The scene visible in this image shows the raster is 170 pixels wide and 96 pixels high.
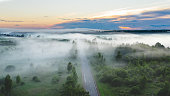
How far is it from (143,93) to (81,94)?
35.1 m

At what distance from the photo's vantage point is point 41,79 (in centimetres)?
12181

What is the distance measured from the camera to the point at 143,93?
89.6 m

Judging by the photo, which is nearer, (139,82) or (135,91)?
(135,91)

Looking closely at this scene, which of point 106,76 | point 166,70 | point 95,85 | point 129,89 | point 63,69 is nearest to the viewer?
point 129,89

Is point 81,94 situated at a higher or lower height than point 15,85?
higher

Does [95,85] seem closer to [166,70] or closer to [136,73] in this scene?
[136,73]

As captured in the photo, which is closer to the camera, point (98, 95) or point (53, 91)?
point (98, 95)

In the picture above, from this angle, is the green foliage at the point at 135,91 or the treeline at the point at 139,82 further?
the green foliage at the point at 135,91

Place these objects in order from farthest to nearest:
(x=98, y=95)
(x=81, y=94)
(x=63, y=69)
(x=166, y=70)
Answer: (x=63, y=69) → (x=166, y=70) → (x=98, y=95) → (x=81, y=94)

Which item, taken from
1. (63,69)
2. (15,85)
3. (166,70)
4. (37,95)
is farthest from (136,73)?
(15,85)

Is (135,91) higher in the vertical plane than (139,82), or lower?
lower

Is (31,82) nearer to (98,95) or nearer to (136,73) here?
(98,95)

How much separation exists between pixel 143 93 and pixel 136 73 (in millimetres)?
34593

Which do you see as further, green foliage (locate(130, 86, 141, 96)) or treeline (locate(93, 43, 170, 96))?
green foliage (locate(130, 86, 141, 96))
